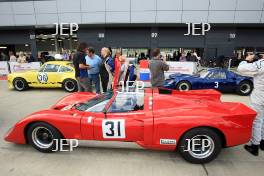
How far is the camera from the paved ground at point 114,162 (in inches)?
134

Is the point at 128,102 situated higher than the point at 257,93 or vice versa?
the point at 257,93

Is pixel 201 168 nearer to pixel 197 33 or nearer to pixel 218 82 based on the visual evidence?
pixel 218 82

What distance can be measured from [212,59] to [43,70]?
14.4 m

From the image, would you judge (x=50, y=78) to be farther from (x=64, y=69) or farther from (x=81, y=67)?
(x=81, y=67)

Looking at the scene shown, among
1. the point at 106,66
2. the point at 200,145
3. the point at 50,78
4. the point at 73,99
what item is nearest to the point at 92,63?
the point at 106,66

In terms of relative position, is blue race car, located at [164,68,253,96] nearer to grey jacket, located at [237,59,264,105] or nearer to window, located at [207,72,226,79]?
window, located at [207,72,226,79]

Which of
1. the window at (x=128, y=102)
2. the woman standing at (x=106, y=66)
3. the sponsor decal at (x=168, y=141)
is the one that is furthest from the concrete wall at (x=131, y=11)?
the sponsor decal at (x=168, y=141)

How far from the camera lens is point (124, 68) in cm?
686

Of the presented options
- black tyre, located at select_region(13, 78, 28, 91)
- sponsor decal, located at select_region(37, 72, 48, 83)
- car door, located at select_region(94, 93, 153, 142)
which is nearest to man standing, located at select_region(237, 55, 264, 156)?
car door, located at select_region(94, 93, 153, 142)

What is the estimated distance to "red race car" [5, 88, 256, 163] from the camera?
346 cm

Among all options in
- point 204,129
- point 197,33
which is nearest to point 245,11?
point 197,33

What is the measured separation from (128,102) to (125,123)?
394mm

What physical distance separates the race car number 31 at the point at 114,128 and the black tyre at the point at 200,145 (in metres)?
0.89

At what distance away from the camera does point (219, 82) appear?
8.45 meters
